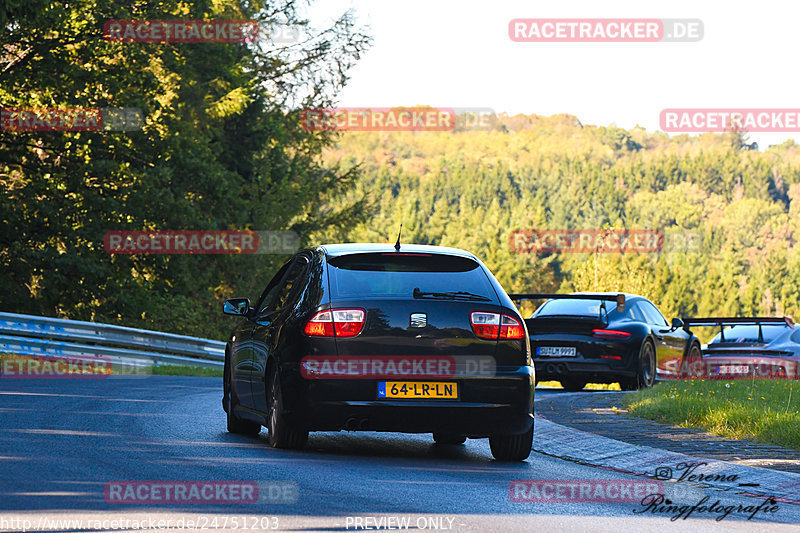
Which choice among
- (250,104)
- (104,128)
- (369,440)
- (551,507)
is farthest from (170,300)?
(551,507)

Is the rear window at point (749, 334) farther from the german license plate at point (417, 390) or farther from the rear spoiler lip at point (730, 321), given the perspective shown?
the german license plate at point (417, 390)

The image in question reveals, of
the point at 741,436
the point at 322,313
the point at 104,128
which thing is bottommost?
the point at 741,436

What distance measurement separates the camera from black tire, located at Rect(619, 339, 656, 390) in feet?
59.1

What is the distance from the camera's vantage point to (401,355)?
8.45 m

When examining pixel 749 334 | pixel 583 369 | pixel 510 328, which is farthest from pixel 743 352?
pixel 510 328

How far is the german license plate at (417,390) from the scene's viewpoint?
8.39m

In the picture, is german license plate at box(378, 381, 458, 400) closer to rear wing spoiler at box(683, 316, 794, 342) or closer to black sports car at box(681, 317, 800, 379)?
rear wing spoiler at box(683, 316, 794, 342)

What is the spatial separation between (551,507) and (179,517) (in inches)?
84.3

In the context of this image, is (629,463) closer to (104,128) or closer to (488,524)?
(488,524)

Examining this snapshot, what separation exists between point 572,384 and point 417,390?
11117 mm

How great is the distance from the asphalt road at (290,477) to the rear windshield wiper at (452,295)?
120cm

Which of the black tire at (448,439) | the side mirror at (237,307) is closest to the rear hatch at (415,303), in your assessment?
the side mirror at (237,307)

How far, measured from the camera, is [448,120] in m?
37.6

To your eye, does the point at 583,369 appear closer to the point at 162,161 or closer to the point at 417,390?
the point at 417,390
